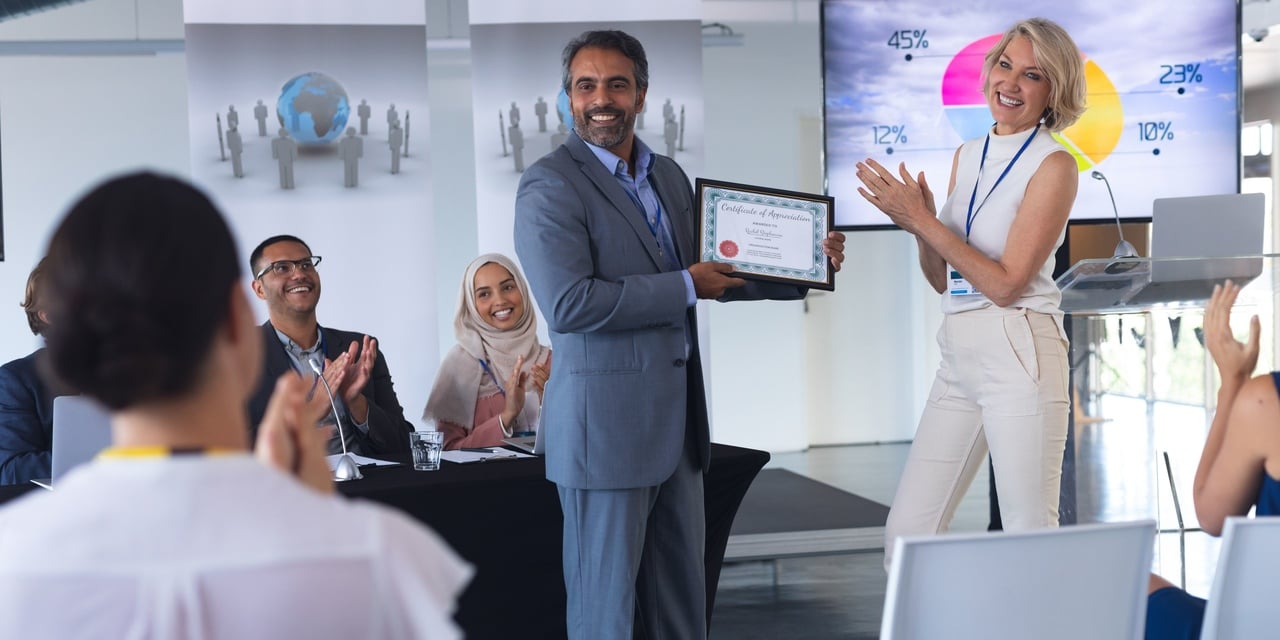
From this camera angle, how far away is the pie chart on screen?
5.30 meters

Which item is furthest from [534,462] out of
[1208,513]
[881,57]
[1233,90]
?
[1233,90]

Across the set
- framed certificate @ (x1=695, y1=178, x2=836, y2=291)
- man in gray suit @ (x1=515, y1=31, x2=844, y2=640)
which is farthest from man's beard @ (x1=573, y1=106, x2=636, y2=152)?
framed certificate @ (x1=695, y1=178, x2=836, y2=291)

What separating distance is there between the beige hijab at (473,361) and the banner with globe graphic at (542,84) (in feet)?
2.39

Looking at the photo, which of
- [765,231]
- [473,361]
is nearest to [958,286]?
[765,231]

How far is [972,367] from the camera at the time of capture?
274 cm

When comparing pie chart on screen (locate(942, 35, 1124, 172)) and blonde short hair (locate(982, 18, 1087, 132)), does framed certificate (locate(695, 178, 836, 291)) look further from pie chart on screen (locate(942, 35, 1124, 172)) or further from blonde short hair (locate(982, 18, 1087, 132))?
pie chart on screen (locate(942, 35, 1124, 172))

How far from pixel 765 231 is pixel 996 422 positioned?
2.26ft

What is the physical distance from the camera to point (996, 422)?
2.69 metres

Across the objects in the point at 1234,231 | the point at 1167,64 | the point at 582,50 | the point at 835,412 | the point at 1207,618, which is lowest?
the point at 835,412

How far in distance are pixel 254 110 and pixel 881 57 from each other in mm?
2776

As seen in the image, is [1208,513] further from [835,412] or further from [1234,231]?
[835,412]

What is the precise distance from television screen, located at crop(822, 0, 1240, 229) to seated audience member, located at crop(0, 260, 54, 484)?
3277 millimetres

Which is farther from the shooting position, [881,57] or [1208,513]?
[881,57]

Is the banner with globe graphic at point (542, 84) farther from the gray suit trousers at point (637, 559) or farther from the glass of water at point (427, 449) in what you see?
the gray suit trousers at point (637, 559)
